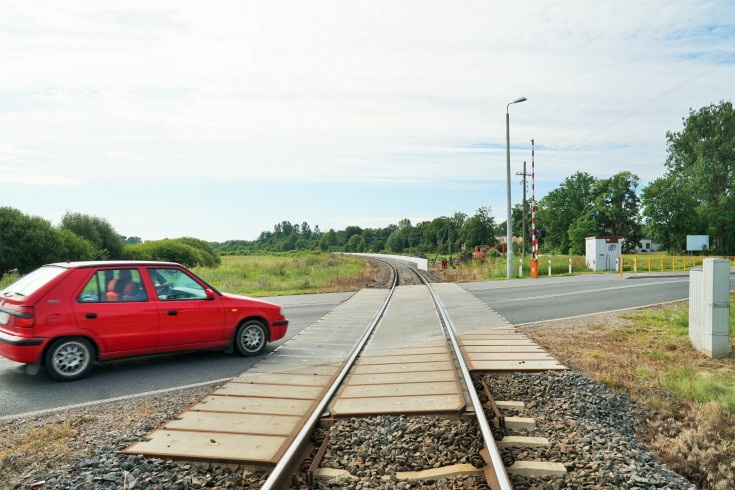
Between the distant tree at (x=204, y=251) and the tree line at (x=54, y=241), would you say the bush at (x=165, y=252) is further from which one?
the distant tree at (x=204, y=251)

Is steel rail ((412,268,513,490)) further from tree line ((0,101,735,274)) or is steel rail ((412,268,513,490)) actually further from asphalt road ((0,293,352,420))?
tree line ((0,101,735,274))

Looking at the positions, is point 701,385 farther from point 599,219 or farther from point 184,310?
point 599,219

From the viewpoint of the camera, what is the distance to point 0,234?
32.9 meters

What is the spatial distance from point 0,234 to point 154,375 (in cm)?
3384

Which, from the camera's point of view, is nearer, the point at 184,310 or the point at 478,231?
the point at 184,310

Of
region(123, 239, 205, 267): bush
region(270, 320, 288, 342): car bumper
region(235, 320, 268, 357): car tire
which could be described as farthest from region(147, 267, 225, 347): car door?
region(123, 239, 205, 267): bush

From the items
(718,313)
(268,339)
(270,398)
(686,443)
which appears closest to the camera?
(686,443)

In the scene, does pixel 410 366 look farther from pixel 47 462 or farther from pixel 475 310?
pixel 475 310

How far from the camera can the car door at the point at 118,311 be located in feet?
21.2

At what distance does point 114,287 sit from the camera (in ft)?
22.2

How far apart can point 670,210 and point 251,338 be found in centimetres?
7247

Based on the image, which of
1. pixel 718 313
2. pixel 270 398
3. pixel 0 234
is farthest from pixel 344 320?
pixel 0 234

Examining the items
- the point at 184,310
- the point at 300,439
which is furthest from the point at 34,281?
the point at 300,439

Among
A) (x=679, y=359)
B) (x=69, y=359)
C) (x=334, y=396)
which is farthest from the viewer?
(x=679, y=359)
